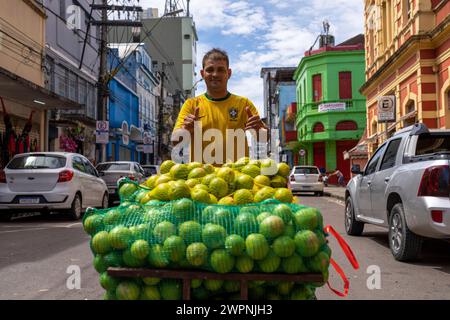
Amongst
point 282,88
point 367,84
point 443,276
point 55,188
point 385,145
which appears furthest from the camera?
point 282,88

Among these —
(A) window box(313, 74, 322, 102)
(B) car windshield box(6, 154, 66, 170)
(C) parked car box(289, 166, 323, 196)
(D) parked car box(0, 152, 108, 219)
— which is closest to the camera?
(D) parked car box(0, 152, 108, 219)

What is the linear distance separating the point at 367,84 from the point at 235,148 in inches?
885

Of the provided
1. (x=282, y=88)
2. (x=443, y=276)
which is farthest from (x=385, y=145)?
(x=282, y=88)

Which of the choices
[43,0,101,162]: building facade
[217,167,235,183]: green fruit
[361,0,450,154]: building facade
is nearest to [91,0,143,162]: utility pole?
[43,0,101,162]: building facade

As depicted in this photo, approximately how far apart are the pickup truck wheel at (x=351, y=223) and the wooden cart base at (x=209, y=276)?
6273 millimetres

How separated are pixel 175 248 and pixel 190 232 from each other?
0.13 metres

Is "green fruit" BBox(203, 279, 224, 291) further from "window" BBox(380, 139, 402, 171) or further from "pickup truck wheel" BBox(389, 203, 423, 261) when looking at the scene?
"window" BBox(380, 139, 402, 171)

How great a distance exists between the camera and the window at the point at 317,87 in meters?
38.7

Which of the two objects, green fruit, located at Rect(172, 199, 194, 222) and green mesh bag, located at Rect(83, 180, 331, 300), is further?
green fruit, located at Rect(172, 199, 194, 222)

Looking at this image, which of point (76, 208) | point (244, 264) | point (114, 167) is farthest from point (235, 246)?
point (114, 167)

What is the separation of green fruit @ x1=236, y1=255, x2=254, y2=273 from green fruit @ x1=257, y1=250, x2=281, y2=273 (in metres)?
0.06

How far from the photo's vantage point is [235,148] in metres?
3.85

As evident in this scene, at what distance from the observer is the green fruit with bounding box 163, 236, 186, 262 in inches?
93.0
